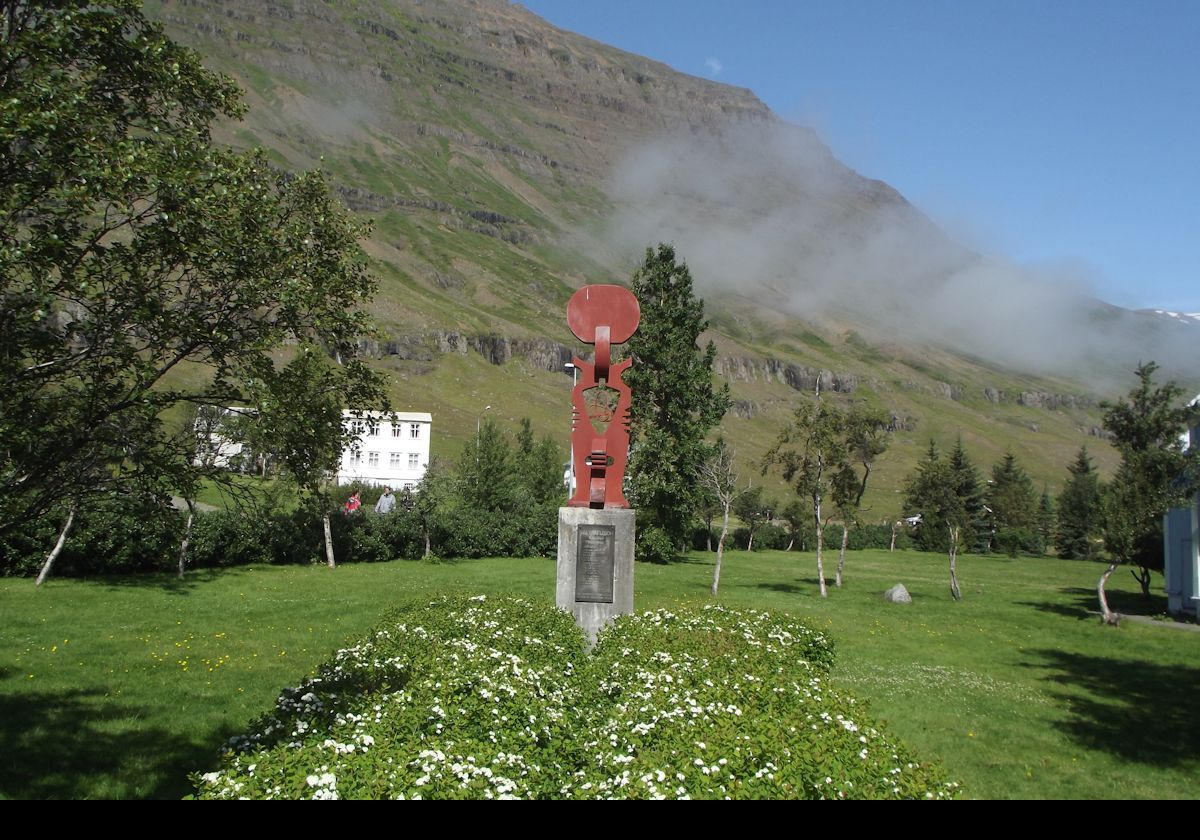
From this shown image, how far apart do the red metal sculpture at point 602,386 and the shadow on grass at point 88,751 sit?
688 cm

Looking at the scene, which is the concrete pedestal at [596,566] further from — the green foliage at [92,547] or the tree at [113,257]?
the green foliage at [92,547]

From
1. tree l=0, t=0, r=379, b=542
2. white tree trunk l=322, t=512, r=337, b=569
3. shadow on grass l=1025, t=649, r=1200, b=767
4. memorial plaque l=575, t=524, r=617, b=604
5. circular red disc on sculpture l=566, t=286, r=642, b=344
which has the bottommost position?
shadow on grass l=1025, t=649, r=1200, b=767

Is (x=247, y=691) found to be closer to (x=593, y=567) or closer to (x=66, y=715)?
(x=66, y=715)

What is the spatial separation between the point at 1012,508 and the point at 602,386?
76660 mm

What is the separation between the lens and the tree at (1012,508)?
2813 inches

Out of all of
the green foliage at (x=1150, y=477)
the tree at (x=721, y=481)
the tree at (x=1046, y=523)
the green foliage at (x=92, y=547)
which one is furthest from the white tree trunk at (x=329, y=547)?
the tree at (x=1046, y=523)

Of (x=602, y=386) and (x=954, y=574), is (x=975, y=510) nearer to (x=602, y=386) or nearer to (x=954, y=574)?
(x=954, y=574)

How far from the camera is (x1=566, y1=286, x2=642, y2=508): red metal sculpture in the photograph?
1411cm

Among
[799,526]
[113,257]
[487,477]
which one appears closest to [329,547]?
[487,477]

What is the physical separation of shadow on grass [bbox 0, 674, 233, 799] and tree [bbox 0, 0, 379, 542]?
3.08m

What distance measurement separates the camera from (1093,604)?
30.3 meters

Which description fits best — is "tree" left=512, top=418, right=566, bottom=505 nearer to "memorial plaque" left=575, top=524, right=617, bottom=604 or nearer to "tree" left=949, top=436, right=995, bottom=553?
"tree" left=949, top=436, right=995, bottom=553

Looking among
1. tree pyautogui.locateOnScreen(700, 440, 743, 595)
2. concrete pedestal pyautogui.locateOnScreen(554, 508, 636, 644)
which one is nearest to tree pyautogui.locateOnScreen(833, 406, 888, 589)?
tree pyautogui.locateOnScreen(700, 440, 743, 595)
